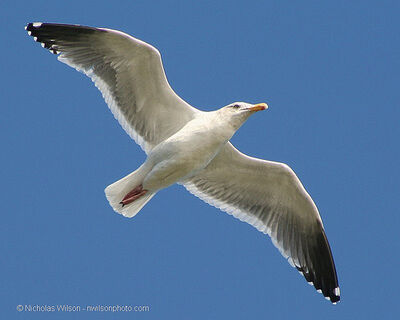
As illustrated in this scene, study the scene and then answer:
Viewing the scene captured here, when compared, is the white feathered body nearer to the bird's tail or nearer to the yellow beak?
the bird's tail

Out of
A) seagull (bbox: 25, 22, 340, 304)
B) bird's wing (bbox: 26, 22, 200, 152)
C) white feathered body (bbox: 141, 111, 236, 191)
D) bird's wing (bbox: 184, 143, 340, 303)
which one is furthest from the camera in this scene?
bird's wing (bbox: 184, 143, 340, 303)

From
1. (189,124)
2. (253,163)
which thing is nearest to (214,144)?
(189,124)

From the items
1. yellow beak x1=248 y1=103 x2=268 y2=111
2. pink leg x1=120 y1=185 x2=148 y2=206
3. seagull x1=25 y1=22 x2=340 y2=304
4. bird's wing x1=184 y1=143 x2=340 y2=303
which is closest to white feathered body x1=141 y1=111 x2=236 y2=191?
seagull x1=25 y1=22 x2=340 y2=304

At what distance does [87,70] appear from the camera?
841 centimetres

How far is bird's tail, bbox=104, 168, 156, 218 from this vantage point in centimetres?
828

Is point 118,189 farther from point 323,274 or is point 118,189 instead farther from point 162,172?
point 323,274

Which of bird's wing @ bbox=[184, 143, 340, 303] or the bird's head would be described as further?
bird's wing @ bbox=[184, 143, 340, 303]

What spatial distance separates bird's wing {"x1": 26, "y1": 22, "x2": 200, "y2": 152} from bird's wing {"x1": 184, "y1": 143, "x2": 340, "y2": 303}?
81cm

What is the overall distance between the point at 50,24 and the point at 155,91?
134cm

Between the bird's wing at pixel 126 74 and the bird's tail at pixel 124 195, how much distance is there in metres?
0.51

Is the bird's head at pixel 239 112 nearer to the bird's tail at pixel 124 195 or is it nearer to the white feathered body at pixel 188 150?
the white feathered body at pixel 188 150

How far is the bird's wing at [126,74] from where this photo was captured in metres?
8.21

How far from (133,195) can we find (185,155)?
79 cm

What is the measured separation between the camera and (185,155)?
26.1 feet
